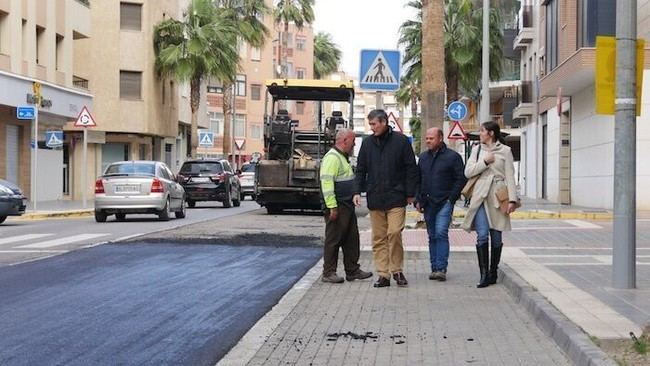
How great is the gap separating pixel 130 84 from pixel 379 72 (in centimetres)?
3019

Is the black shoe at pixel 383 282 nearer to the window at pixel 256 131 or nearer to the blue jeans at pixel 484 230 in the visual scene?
the blue jeans at pixel 484 230

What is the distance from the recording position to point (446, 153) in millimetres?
10711

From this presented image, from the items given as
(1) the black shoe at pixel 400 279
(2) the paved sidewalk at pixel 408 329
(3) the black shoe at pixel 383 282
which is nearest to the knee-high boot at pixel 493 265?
(2) the paved sidewalk at pixel 408 329

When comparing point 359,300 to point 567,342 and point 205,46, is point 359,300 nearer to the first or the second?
point 567,342

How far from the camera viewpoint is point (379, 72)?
48.9ft

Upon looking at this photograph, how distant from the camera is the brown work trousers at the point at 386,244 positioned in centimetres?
1023

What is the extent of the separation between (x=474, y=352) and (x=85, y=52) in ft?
127

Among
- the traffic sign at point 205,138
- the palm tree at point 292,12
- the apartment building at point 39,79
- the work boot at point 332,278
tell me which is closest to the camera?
the work boot at point 332,278

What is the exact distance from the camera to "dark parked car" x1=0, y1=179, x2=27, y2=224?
20.9 metres

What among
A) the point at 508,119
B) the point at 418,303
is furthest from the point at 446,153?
the point at 508,119

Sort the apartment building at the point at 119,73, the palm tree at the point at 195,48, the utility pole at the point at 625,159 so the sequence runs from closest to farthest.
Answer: the utility pole at the point at 625,159 < the apartment building at the point at 119,73 < the palm tree at the point at 195,48

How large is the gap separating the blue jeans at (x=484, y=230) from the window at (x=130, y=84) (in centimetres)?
3497

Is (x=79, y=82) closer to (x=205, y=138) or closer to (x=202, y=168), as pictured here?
(x=205, y=138)

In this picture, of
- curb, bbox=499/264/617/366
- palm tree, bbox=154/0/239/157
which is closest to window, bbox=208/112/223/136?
palm tree, bbox=154/0/239/157
